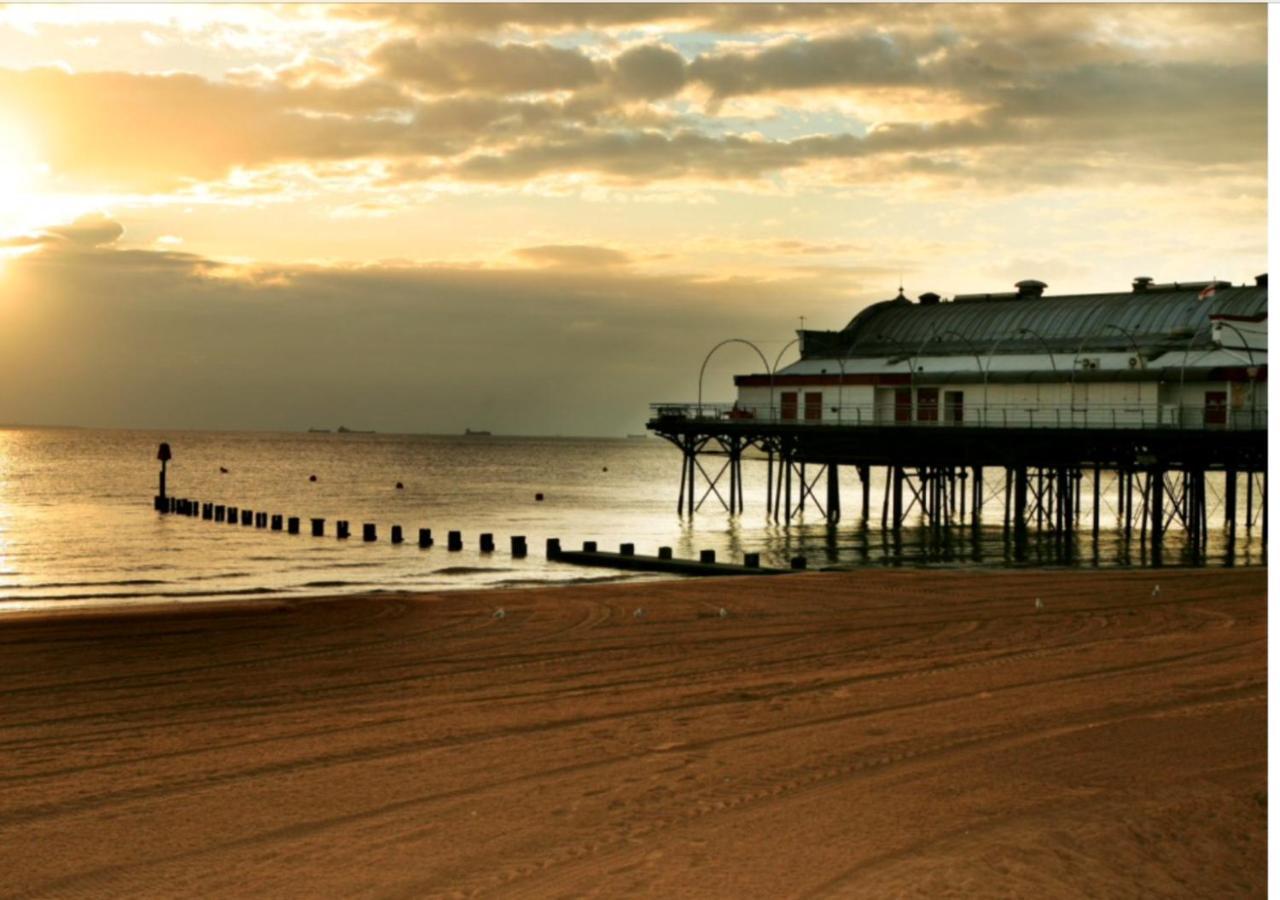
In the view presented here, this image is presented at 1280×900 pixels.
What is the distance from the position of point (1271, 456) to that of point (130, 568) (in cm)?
3636

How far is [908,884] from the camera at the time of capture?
26.0ft

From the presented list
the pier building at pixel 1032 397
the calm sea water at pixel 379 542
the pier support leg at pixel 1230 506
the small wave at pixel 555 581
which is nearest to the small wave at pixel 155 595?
the calm sea water at pixel 379 542

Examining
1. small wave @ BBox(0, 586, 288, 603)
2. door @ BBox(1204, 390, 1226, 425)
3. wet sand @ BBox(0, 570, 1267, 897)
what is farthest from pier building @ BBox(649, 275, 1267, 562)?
wet sand @ BBox(0, 570, 1267, 897)

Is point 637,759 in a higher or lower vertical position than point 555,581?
higher

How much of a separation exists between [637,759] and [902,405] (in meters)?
46.3

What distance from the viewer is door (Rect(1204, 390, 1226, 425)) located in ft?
150

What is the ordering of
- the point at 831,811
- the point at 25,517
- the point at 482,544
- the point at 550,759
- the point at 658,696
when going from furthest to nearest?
the point at 25,517, the point at 482,544, the point at 658,696, the point at 550,759, the point at 831,811

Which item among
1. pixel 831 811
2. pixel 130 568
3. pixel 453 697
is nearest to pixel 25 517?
pixel 130 568

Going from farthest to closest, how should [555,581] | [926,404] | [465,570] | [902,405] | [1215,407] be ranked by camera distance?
[902,405] < [926,404] < [1215,407] < [465,570] < [555,581]

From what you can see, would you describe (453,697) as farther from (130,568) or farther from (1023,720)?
(130,568)

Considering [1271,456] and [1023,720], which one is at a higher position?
[1271,456]

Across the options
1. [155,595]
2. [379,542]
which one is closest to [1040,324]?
[379,542]

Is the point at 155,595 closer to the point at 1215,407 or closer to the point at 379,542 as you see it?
the point at 379,542

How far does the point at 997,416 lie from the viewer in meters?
52.2
